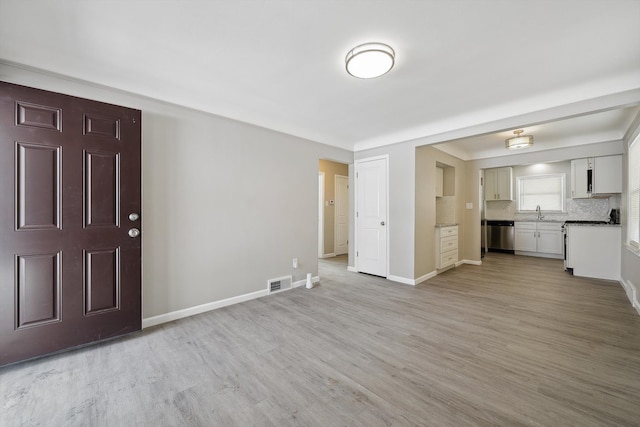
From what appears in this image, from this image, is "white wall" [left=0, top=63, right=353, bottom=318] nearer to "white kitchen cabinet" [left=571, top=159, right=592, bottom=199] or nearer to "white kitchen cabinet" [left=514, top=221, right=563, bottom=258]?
"white kitchen cabinet" [left=571, top=159, right=592, bottom=199]

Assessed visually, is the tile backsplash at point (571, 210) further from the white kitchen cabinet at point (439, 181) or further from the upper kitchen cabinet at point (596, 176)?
the white kitchen cabinet at point (439, 181)

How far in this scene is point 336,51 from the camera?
2045 mm

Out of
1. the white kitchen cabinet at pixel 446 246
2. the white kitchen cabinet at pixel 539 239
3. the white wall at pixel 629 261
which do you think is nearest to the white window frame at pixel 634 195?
the white wall at pixel 629 261

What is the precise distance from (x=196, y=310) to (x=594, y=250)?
6.45m

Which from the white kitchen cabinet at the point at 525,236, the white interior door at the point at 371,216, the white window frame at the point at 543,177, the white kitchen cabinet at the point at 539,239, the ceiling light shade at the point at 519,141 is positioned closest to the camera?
the ceiling light shade at the point at 519,141

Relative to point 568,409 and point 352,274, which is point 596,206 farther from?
point 568,409

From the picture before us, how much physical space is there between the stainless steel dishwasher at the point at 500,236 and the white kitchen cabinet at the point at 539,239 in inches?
4.5

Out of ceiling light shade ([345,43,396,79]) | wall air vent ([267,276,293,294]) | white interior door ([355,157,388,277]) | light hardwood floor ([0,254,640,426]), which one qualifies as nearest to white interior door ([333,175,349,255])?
white interior door ([355,157,388,277])

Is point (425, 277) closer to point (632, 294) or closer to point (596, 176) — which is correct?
point (632, 294)

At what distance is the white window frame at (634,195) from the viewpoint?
3.12m

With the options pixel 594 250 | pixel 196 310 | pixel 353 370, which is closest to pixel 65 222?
pixel 196 310

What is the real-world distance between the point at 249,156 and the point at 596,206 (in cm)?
744

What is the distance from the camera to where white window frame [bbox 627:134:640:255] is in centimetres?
312

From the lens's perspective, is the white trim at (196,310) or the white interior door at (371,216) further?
the white interior door at (371,216)
